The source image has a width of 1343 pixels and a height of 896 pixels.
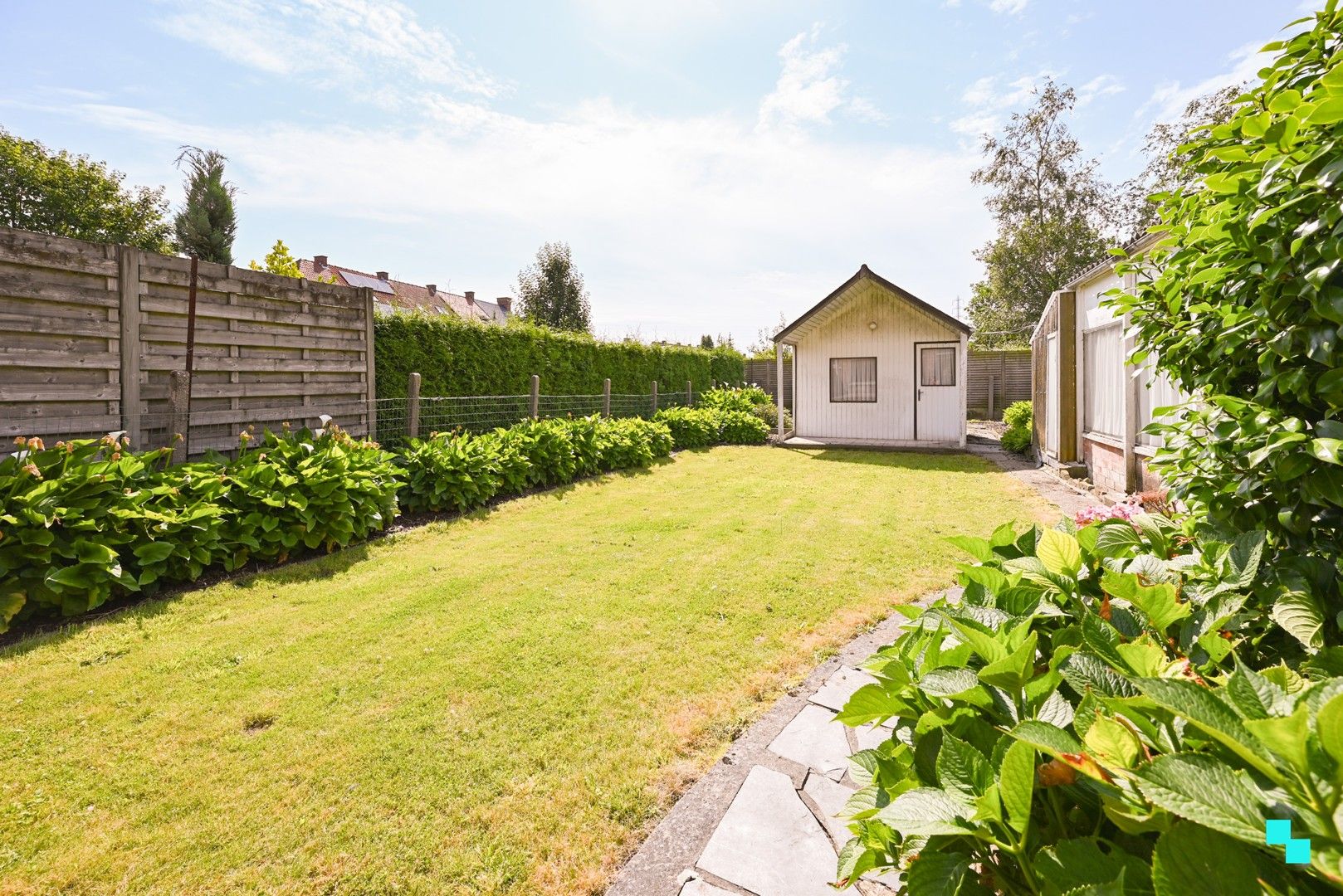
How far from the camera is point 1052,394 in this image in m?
8.80

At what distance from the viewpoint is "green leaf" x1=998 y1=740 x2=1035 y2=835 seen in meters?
0.68

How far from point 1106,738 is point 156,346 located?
21.9 ft

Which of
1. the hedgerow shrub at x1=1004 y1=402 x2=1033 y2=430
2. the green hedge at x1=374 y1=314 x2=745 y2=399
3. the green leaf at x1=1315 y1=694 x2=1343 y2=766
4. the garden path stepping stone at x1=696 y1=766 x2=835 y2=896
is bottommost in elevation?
the garden path stepping stone at x1=696 y1=766 x2=835 y2=896

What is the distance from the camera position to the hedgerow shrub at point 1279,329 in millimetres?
878

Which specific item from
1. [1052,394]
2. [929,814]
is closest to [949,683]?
[929,814]

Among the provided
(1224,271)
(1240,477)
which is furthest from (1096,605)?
(1224,271)

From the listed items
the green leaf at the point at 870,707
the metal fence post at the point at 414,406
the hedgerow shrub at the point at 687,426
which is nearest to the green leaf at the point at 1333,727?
the green leaf at the point at 870,707

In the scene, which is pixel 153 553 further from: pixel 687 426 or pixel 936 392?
pixel 936 392

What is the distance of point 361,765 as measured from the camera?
7.49ft

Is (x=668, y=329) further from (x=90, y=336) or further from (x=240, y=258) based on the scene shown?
(x=90, y=336)

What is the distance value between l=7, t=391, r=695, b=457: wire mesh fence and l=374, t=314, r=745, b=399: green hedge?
1.13 feet

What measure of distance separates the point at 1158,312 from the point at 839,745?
6.20ft

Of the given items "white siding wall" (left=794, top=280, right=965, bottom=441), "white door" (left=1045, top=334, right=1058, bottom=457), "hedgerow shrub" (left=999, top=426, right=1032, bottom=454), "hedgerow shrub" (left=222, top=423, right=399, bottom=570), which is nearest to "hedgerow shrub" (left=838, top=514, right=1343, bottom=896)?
"hedgerow shrub" (left=222, top=423, right=399, bottom=570)

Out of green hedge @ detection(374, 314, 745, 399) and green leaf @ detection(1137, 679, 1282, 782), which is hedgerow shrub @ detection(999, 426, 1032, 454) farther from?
green leaf @ detection(1137, 679, 1282, 782)
